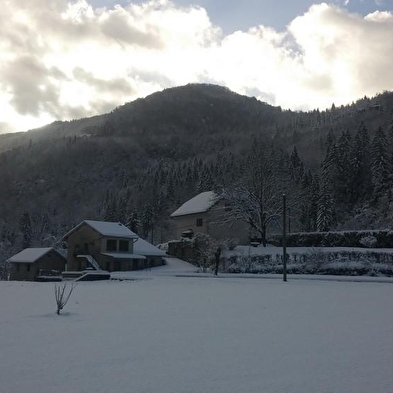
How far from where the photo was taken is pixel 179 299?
1952 centimetres

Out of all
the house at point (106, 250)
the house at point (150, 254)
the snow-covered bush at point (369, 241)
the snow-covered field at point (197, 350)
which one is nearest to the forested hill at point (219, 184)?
the snow-covered bush at point (369, 241)

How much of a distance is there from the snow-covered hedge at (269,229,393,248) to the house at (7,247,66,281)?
3277 cm

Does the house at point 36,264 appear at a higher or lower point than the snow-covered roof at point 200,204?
lower

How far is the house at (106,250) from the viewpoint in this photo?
192ft

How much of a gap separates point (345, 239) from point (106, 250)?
29445mm

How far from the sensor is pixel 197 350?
922 centimetres

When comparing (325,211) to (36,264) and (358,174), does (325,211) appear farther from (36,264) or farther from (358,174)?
(36,264)

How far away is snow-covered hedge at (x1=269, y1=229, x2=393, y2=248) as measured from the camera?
50.3m

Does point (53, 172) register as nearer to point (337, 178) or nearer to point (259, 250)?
point (337, 178)

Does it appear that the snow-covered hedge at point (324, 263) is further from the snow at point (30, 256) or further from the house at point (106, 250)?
the snow at point (30, 256)

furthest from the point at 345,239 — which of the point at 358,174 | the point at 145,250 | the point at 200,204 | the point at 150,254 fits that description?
the point at 358,174

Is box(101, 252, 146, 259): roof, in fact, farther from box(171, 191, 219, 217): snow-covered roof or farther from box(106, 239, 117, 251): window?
box(171, 191, 219, 217): snow-covered roof

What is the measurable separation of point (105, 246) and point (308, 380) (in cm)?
5402

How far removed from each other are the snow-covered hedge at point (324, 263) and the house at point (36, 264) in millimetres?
29979
